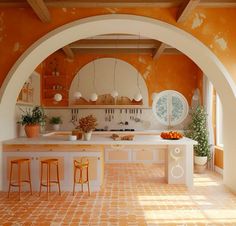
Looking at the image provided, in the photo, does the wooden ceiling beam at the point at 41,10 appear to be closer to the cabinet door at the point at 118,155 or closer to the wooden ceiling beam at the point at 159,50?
the wooden ceiling beam at the point at 159,50

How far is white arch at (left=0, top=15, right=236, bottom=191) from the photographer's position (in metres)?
5.21

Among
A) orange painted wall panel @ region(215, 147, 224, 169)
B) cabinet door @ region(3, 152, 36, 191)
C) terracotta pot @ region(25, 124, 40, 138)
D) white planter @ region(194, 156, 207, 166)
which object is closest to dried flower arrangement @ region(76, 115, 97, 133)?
cabinet door @ region(3, 152, 36, 191)

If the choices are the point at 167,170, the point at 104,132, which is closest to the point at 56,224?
the point at 167,170

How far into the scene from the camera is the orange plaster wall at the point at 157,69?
30.2ft

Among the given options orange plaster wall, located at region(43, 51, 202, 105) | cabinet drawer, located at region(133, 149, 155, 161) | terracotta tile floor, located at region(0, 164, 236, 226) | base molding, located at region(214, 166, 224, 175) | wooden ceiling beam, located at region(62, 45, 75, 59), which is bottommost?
terracotta tile floor, located at region(0, 164, 236, 226)

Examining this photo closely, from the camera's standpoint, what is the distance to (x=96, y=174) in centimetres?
564

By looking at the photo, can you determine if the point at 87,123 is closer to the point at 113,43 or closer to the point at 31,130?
the point at 31,130

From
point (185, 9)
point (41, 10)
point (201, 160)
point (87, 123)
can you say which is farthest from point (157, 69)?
point (41, 10)

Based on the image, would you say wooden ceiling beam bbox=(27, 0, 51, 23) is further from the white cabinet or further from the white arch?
the white cabinet

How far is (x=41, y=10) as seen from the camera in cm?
479

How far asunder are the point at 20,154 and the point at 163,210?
286cm

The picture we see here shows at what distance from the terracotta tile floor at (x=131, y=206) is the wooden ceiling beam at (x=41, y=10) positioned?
309 cm

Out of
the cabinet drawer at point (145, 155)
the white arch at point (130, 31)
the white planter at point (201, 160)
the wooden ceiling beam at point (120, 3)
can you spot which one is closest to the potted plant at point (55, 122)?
the cabinet drawer at point (145, 155)

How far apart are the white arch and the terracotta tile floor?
0.91 m
